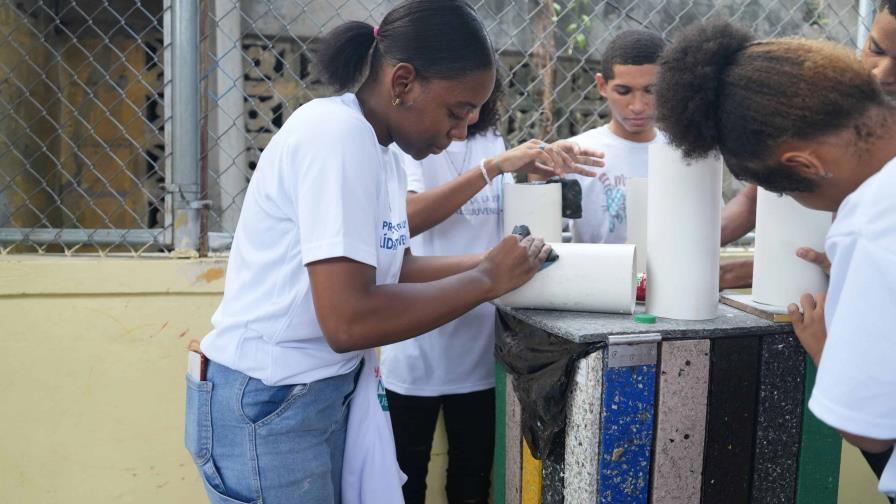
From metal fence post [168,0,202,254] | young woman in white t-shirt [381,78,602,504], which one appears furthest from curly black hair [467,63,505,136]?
metal fence post [168,0,202,254]

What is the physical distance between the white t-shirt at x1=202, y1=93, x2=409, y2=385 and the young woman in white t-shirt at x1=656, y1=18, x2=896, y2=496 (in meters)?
0.63

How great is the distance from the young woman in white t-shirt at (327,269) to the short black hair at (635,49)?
116 cm

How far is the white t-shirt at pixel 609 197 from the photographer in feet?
8.39

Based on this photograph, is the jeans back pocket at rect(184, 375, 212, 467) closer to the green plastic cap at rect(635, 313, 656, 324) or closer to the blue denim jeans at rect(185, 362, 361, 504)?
the blue denim jeans at rect(185, 362, 361, 504)

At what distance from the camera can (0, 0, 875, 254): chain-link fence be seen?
8.66ft

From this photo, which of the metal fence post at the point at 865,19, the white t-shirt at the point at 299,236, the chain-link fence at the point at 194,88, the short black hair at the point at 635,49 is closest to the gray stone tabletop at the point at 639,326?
the white t-shirt at the point at 299,236

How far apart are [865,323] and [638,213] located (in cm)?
112

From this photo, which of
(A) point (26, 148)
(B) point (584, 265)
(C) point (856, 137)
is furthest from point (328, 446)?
(A) point (26, 148)

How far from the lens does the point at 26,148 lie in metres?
3.70

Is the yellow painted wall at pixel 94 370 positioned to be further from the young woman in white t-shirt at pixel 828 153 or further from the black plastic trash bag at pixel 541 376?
the young woman in white t-shirt at pixel 828 153

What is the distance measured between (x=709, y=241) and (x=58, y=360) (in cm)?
212

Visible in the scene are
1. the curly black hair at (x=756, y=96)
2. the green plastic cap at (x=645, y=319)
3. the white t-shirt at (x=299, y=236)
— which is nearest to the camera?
the curly black hair at (x=756, y=96)

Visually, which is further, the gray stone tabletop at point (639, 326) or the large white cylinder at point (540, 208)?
the large white cylinder at point (540, 208)

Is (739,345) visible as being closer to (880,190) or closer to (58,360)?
(880,190)
